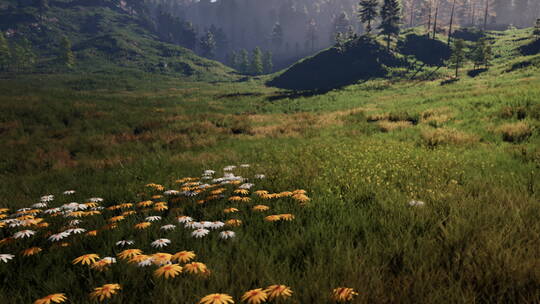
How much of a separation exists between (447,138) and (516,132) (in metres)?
1.50

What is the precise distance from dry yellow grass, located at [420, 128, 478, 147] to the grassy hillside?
7560 centimetres

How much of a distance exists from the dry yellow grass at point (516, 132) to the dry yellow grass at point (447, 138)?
0.69 meters

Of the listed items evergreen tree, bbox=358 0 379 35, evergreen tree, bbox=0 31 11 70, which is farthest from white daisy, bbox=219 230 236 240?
evergreen tree, bbox=0 31 11 70

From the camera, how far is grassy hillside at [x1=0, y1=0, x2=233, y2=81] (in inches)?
3157

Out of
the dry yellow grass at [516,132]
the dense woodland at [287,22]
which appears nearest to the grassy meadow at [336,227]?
the dry yellow grass at [516,132]

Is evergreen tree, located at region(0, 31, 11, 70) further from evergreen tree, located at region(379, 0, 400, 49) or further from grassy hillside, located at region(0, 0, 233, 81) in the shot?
evergreen tree, located at region(379, 0, 400, 49)

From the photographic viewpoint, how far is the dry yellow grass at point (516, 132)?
271 inches

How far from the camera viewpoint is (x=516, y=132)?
6.96 m

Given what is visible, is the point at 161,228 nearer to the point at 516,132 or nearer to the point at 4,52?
the point at 516,132

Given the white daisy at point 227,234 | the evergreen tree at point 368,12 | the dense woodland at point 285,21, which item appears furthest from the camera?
the dense woodland at point 285,21

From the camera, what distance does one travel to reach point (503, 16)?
431ft

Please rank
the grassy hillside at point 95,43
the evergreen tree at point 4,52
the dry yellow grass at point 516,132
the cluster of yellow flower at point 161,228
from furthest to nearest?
the grassy hillside at point 95,43
the evergreen tree at point 4,52
the dry yellow grass at point 516,132
the cluster of yellow flower at point 161,228

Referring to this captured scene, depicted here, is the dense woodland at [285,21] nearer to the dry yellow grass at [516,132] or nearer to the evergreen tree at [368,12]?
the evergreen tree at [368,12]

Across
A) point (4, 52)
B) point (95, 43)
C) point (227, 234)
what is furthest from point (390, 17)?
point (4, 52)
